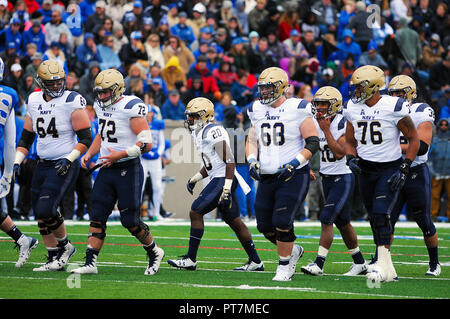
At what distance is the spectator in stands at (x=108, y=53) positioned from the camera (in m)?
17.0

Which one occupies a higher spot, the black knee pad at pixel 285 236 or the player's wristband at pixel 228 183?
the player's wristband at pixel 228 183

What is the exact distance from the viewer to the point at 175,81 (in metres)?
17.6

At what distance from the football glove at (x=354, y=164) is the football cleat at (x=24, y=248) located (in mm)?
3063

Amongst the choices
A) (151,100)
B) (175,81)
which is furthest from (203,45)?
(151,100)

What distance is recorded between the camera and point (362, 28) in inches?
785

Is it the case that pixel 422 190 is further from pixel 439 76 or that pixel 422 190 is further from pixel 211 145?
pixel 439 76

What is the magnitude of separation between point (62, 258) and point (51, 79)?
1610mm

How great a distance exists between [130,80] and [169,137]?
1212mm

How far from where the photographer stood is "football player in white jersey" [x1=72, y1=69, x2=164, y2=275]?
782cm

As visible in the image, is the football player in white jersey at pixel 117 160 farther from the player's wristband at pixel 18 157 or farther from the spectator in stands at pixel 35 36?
the spectator in stands at pixel 35 36

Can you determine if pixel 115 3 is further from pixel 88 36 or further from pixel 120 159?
pixel 120 159

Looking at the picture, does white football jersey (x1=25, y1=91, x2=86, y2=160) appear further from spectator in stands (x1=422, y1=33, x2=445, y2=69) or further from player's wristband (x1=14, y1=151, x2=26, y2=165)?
spectator in stands (x1=422, y1=33, x2=445, y2=69)

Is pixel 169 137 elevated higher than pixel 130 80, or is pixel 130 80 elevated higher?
pixel 130 80

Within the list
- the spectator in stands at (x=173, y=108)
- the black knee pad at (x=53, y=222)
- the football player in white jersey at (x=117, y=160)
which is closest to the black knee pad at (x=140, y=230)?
the football player in white jersey at (x=117, y=160)
